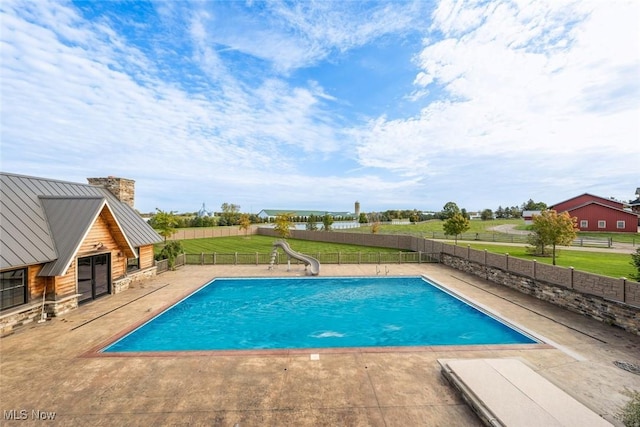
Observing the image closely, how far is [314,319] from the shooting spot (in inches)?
541

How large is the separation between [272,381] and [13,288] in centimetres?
1110

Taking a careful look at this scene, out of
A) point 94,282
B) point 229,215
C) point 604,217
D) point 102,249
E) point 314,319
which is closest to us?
point 314,319

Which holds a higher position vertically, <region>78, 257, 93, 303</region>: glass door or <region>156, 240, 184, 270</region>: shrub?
<region>156, 240, 184, 270</region>: shrub

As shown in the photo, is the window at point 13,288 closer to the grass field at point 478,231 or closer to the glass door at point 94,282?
the glass door at point 94,282

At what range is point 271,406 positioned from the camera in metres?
6.01

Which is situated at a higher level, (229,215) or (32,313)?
(229,215)

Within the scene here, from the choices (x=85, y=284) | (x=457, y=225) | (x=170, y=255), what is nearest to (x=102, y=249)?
(x=85, y=284)

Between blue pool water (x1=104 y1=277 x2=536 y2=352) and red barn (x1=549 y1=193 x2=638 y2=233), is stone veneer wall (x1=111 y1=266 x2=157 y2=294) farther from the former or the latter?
red barn (x1=549 y1=193 x2=638 y2=233)

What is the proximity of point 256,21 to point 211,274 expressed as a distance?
1813 cm

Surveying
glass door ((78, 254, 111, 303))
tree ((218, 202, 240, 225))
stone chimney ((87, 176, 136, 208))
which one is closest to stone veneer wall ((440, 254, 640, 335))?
glass door ((78, 254, 111, 303))

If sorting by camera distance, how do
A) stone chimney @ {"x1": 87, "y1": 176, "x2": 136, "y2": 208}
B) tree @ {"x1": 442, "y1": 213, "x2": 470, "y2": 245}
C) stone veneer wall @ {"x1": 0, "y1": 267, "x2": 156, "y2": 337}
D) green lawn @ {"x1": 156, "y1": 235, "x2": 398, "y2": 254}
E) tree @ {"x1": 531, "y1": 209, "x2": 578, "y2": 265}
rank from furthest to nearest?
green lawn @ {"x1": 156, "y1": 235, "x2": 398, "y2": 254} < tree @ {"x1": 442, "y1": 213, "x2": 470, "y2": 245} < stone chimney @ {"x1": 87, "y1": 176, "x2": 136, "y2": 208} < tree @ {"x1": 531, "y1": 209, "x2": 578, "y2": 265} < stone veneer wall @ {"x1": 0, "y1": 267, "x2": 156, "y2": 337}

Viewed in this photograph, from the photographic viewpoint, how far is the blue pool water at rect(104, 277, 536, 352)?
429 inches

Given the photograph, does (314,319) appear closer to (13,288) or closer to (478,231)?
(13,288)

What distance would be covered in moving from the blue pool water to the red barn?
42.7m
